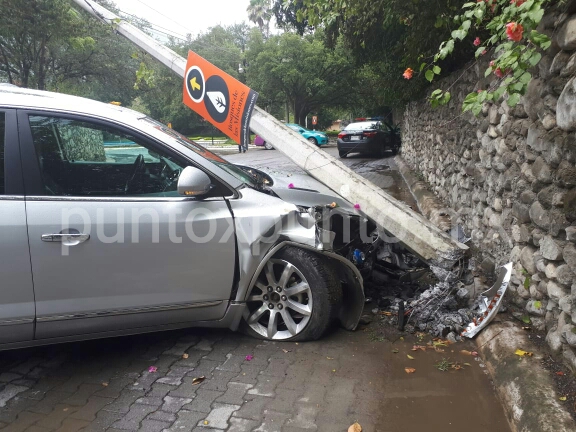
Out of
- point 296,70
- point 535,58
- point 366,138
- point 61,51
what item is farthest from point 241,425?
point 296,70

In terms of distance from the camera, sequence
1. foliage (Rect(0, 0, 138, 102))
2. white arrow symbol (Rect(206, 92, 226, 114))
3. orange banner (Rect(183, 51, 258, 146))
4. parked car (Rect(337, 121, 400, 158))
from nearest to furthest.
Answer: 1. orange banner (Rect(183, 51, 258, 146))
2. white arrow symbol (Rect(206, 92, 226, 114))
3. foliage (Rect(0, 0, 138, 102))
4. parked car (Rect(337, 121, 400, 158))

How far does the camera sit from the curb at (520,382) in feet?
7.59

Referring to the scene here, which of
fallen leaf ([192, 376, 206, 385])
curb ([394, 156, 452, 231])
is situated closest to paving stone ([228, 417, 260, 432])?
fallen leaf ([192, 376, 206, 385])

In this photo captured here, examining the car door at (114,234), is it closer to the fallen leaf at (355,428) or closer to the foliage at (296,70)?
the fallen leaf at (355,428)

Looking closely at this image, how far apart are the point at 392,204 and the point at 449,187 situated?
314cm

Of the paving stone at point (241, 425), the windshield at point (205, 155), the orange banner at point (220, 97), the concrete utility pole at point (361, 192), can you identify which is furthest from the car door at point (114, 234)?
the orange banner at point (220, 97)

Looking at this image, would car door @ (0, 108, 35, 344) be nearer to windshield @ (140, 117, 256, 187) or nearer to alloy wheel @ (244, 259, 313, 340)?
windshield @ (140, 117, 256, 187)

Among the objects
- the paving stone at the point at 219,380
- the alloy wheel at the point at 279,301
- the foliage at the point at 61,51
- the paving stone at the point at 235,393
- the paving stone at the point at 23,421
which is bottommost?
the paving stone at the point at 23,421

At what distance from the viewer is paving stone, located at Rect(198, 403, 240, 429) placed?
2.59 metres

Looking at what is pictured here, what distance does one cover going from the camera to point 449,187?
6.98 m

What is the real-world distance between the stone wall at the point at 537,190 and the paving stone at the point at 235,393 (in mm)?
1988

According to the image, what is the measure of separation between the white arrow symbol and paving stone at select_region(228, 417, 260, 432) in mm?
3345

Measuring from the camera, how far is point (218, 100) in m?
4.94

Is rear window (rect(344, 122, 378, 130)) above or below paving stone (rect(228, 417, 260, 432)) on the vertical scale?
above
